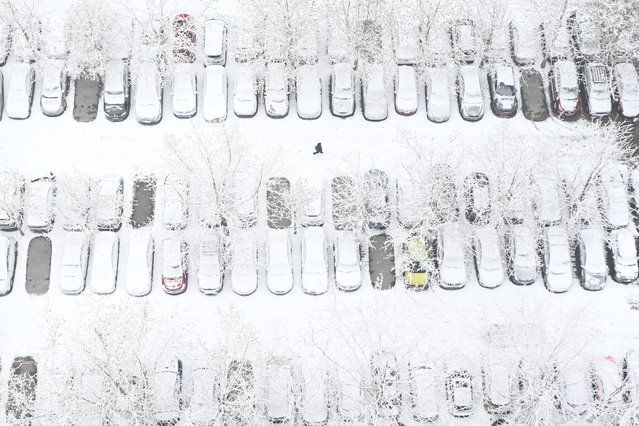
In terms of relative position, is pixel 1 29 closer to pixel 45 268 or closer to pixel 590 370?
pixel 45 268

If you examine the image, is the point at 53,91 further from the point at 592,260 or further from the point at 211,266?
the point at 592,260

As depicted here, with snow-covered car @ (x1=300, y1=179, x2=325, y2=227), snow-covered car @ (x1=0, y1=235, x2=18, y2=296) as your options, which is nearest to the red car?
snow-covered car @ (x1=300, y1=179, x2=325, y2=227)

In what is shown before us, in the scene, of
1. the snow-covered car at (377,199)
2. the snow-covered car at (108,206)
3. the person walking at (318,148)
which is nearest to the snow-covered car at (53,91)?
the snow-covered car at (108,206)

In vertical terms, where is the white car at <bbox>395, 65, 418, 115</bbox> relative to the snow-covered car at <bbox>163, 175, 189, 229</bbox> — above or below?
above

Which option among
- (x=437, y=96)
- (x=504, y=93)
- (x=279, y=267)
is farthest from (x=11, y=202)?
(x=504, y=93)

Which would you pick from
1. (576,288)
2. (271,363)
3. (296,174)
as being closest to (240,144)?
(296,174)

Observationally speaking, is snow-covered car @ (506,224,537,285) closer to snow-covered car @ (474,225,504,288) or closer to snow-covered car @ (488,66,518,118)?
snow-covered car @ (474,225,504,288)

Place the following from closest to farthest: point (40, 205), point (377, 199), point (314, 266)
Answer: point (314, 266) < point (40, 205) < point (377, 199)
